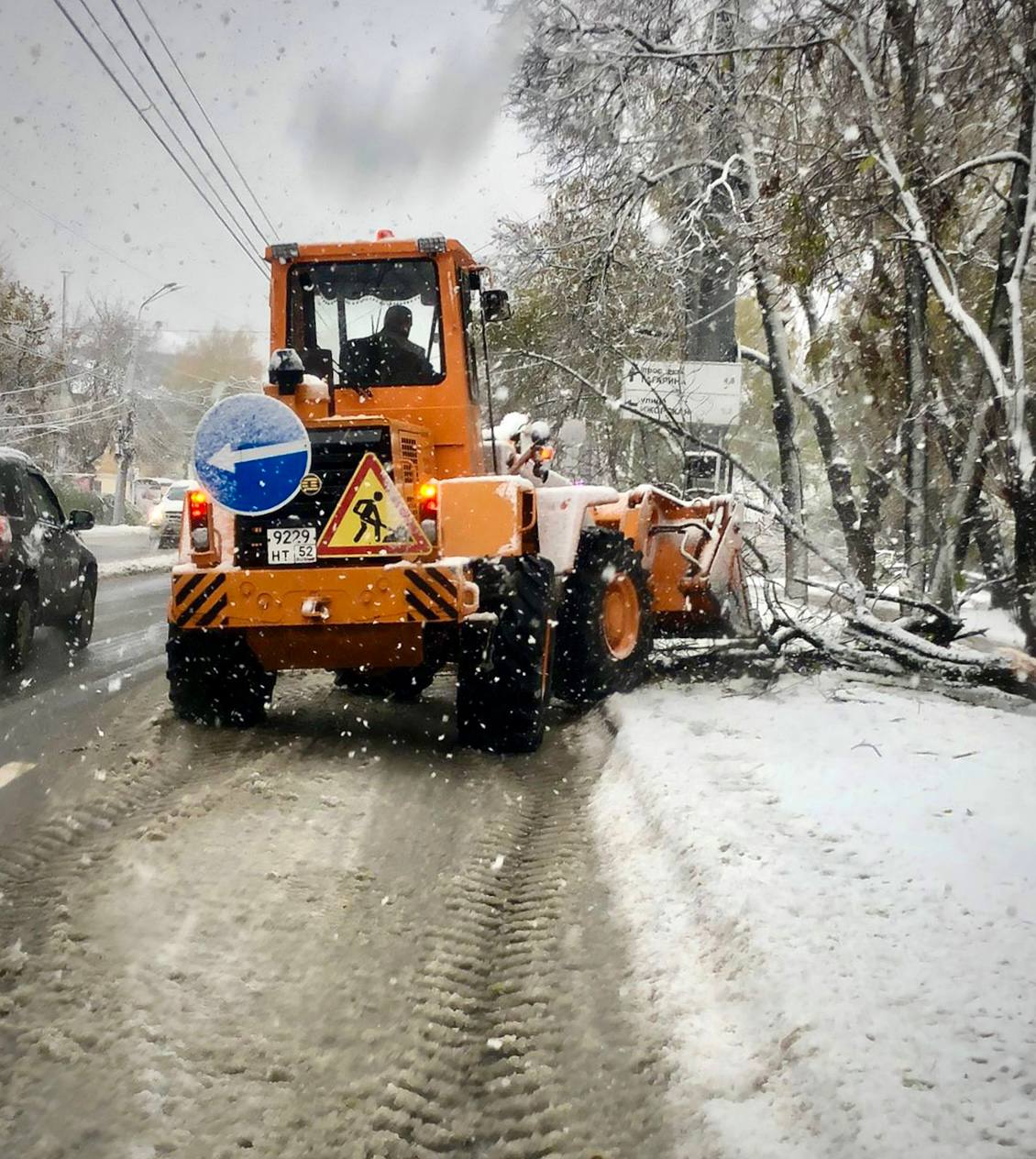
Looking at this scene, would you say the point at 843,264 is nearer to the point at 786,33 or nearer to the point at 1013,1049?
the point at 786,33

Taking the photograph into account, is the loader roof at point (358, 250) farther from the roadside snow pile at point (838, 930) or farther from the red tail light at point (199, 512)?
the roadside snow pile at point (838, 930)

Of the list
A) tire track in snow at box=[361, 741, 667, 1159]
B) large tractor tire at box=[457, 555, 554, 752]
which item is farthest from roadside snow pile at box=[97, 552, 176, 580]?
tire track in snow at box=[361, 741, 667, 1159]

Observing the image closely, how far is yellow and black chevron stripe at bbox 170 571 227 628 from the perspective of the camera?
19.8ft

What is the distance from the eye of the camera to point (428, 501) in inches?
244

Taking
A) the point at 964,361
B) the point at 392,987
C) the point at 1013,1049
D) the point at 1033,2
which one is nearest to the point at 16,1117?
the point at 392,987

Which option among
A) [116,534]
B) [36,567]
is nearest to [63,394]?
[116,534]

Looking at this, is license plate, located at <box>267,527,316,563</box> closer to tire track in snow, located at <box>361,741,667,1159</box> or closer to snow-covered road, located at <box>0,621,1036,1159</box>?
snow-covered road, located at <box>0,621,1036,1159</box>

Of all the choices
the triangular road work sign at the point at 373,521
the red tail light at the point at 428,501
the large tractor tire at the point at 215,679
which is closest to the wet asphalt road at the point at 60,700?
the large tractor tire at the point at 215,679

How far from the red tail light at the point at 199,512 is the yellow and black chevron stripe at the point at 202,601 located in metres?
0.35

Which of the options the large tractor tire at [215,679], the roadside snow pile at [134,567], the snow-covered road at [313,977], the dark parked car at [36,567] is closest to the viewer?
the snow-covered road at [313,977]

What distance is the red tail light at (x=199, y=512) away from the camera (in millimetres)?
6305

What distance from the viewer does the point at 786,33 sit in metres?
9.34

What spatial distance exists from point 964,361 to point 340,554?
31.1 feet

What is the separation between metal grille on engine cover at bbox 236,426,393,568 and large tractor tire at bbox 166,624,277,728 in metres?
0.56
